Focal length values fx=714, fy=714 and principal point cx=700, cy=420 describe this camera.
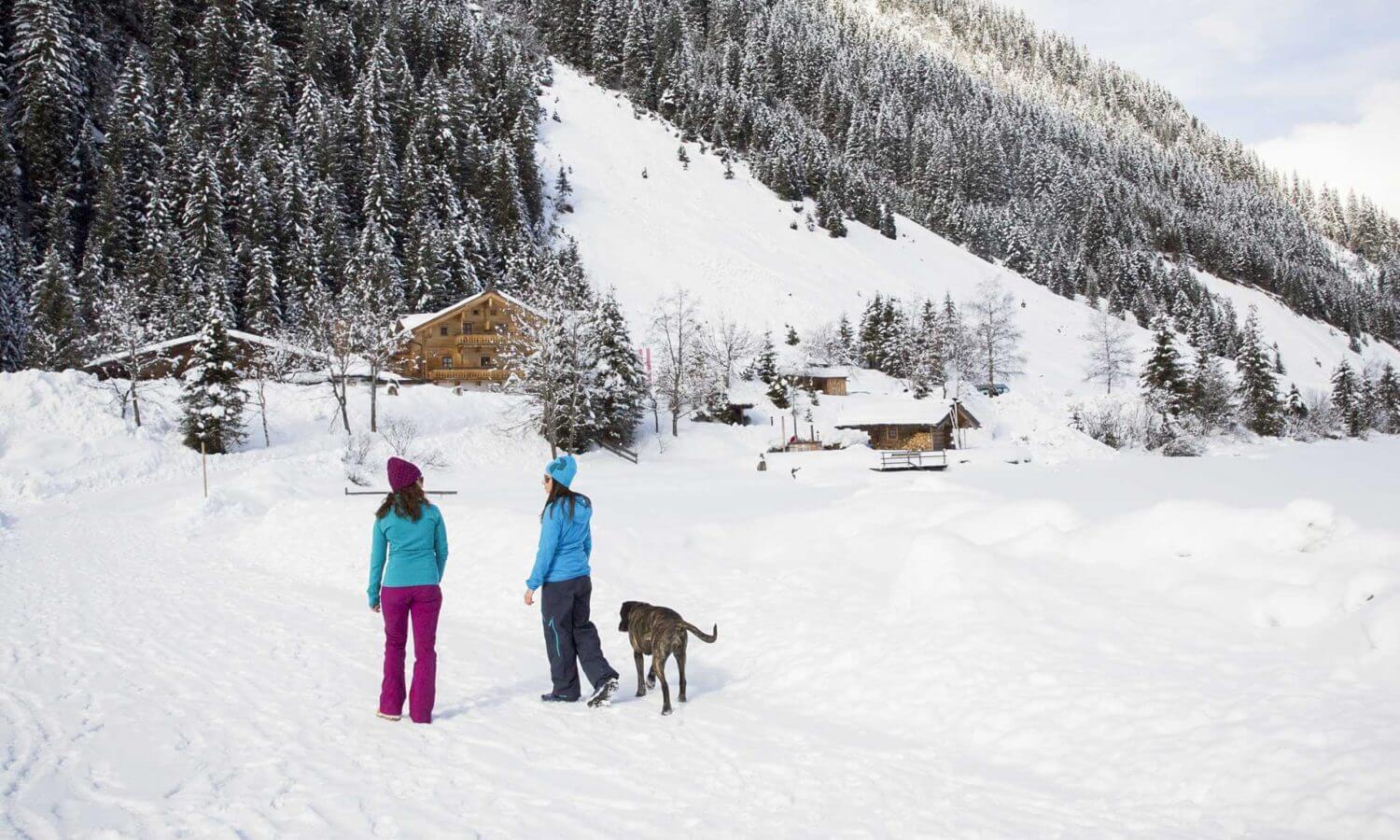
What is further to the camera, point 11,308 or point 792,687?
point 11,308

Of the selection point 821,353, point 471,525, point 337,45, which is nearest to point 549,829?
point 471,525

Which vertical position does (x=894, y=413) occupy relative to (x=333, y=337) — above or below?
below

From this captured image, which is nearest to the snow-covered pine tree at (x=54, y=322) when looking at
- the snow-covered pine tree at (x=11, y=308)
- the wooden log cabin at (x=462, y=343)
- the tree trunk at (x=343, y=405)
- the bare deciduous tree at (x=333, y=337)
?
the snow-covered pine tree at (x=11, y=308)

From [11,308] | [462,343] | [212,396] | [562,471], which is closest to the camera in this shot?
[562,471]

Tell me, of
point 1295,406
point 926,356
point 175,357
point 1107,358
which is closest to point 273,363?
point 175,357

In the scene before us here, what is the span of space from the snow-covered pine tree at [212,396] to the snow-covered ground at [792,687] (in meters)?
23.3

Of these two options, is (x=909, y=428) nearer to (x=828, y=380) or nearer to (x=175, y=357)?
(x=828, y=380)

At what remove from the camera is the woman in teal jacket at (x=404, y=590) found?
18.0 ft

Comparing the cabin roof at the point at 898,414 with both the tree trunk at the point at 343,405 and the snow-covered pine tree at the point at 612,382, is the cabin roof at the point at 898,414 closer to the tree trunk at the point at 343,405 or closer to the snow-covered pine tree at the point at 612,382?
the snow-covered pine tree at the point at 612,382

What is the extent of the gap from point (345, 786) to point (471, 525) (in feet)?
27.4

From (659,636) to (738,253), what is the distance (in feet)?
263

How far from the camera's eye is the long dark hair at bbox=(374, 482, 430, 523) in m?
5.56

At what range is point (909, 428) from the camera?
55594mm

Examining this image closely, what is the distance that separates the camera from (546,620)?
20.1ft
